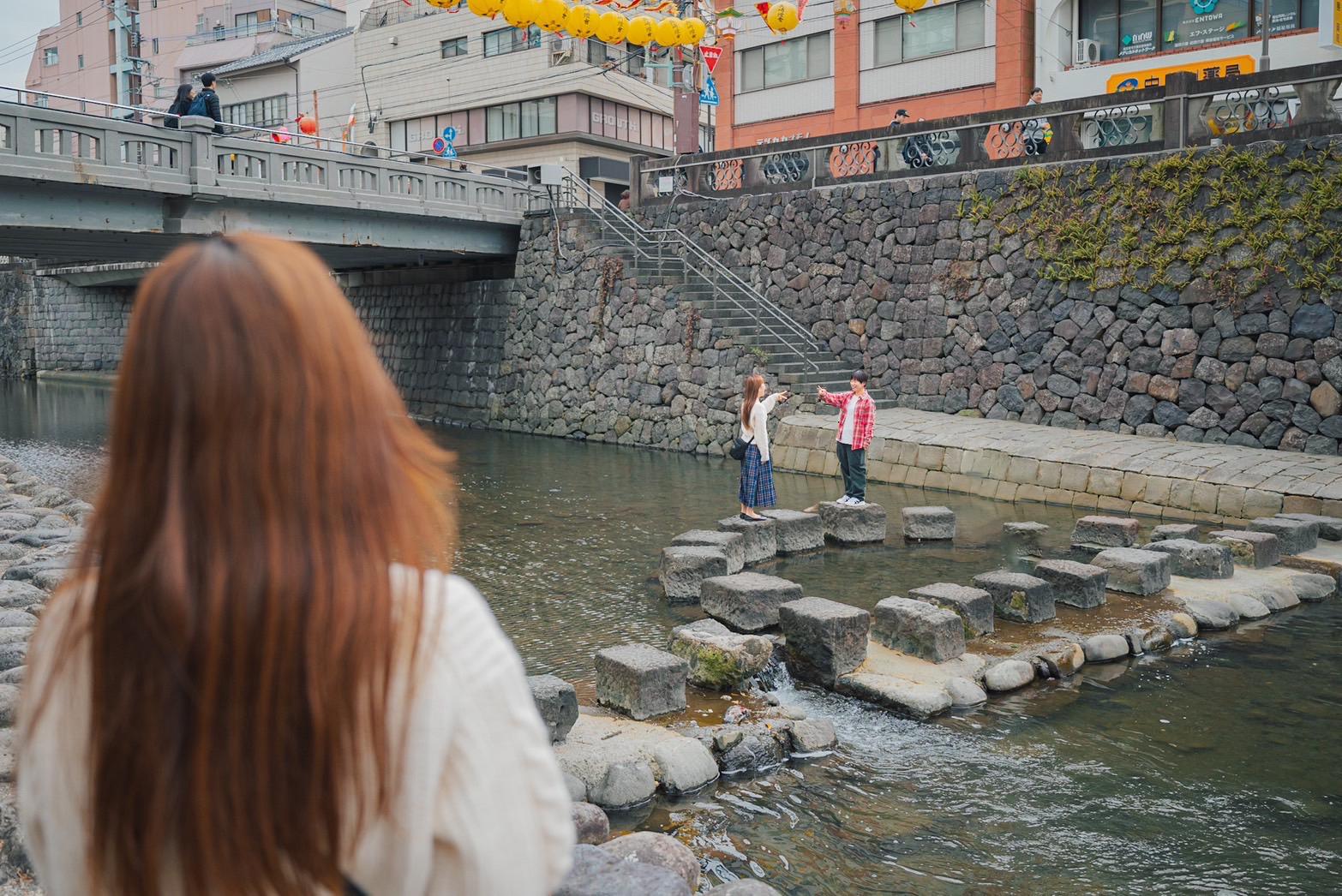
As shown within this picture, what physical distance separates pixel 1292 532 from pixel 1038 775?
6797 millimetres

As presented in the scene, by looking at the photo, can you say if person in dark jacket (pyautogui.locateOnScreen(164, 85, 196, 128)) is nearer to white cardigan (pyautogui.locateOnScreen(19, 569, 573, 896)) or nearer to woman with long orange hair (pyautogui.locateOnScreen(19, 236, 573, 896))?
woman with long orange hair (pyautogui.locateOnScreen(19, 236, 573, 896))

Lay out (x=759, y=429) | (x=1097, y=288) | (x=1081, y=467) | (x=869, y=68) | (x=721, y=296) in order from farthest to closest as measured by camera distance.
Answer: (x=869, y=68) < (x=721, y=296) < (x=1097, y=288) < (x=1081, y=467) < (x=759, y=429)

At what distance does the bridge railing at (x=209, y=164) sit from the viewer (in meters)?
15.5

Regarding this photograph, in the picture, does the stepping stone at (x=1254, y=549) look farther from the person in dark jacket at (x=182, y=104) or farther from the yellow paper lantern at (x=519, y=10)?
the person in dark jacket at (x=182, y=104)

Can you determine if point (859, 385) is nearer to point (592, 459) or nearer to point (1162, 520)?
point (1162, 520)

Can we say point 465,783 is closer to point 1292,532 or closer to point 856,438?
point 1292,532

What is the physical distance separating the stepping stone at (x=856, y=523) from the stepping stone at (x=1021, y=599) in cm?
350

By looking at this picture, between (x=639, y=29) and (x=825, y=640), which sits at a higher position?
(x=639, y=29)

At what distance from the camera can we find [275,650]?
1330mm

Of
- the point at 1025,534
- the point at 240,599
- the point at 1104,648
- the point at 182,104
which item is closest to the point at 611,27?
the point at 182,104

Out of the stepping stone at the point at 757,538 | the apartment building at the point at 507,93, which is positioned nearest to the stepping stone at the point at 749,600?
the stepping stone at the point at 757,538

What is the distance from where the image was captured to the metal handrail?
21578 mm

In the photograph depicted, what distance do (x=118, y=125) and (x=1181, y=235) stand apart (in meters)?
16.0

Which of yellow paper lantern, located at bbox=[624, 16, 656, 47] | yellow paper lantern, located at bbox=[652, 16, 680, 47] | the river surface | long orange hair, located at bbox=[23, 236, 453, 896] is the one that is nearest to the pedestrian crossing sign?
yellow paper lantern, located at bbox=[652, 16, 680, 47]
